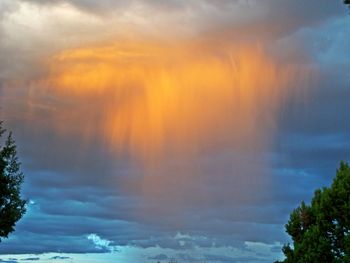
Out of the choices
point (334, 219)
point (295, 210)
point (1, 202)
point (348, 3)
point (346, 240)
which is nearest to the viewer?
point (348, 3)

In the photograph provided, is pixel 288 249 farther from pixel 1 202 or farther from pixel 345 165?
pixel 1 202

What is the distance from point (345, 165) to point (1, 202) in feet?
75.4

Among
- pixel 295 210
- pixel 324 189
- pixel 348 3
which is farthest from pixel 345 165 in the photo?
pixel 348 3

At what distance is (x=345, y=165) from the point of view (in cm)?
4109

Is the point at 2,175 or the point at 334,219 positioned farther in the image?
the point at 334,219

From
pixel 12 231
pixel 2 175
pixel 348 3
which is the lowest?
pixel 12 231

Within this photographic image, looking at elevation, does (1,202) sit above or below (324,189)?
below

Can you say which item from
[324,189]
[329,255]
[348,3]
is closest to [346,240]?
[329,255]

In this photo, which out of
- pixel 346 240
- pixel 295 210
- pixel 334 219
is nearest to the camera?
pixel 346 240

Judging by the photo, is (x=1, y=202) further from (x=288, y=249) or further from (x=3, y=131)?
(x=288, y=249)

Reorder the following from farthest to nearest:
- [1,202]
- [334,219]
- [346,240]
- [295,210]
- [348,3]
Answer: [295,210], [334,219], [346,240], [1,202], [348,3]

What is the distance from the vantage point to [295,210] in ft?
142

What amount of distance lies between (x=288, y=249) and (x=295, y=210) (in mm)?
2926

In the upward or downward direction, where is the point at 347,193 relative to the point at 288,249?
upward
